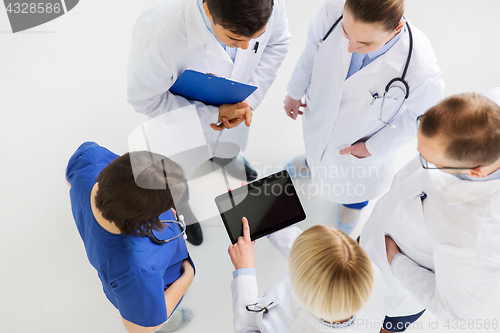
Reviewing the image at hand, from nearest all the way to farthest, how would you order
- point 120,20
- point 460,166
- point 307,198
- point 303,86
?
point 460,166
point 303,86
point 307,198
point 120,20

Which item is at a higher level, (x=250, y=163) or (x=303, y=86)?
(x=303, y=86)

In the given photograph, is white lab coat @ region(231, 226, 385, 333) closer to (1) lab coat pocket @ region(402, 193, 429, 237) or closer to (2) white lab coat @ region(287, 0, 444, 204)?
(1) lab coat pocket @ region(402, 193, 429, 237)

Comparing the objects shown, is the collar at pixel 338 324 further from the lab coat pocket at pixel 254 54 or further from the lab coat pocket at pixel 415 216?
the lab coat pocket at pixel 254 54

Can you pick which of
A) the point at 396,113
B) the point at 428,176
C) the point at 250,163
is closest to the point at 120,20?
the point at 250,163

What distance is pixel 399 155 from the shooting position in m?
2.46

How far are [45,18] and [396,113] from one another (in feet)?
9.08

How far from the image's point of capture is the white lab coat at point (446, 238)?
1000 mm

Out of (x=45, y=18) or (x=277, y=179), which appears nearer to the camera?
(x=277, y=179)

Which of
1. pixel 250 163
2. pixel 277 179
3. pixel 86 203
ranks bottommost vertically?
pixel 250 163

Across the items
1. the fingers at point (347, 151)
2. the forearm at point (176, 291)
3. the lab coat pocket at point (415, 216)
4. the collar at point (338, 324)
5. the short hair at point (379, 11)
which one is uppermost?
the short hair at point (379, 11)

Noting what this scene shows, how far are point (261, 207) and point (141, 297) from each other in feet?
1.88

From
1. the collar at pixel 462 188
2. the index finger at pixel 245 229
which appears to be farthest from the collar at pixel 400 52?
the index finger at pixel 245 229

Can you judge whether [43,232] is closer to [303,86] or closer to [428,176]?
[303,86]

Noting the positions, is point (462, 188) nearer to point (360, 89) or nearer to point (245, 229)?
point (360, 89)
